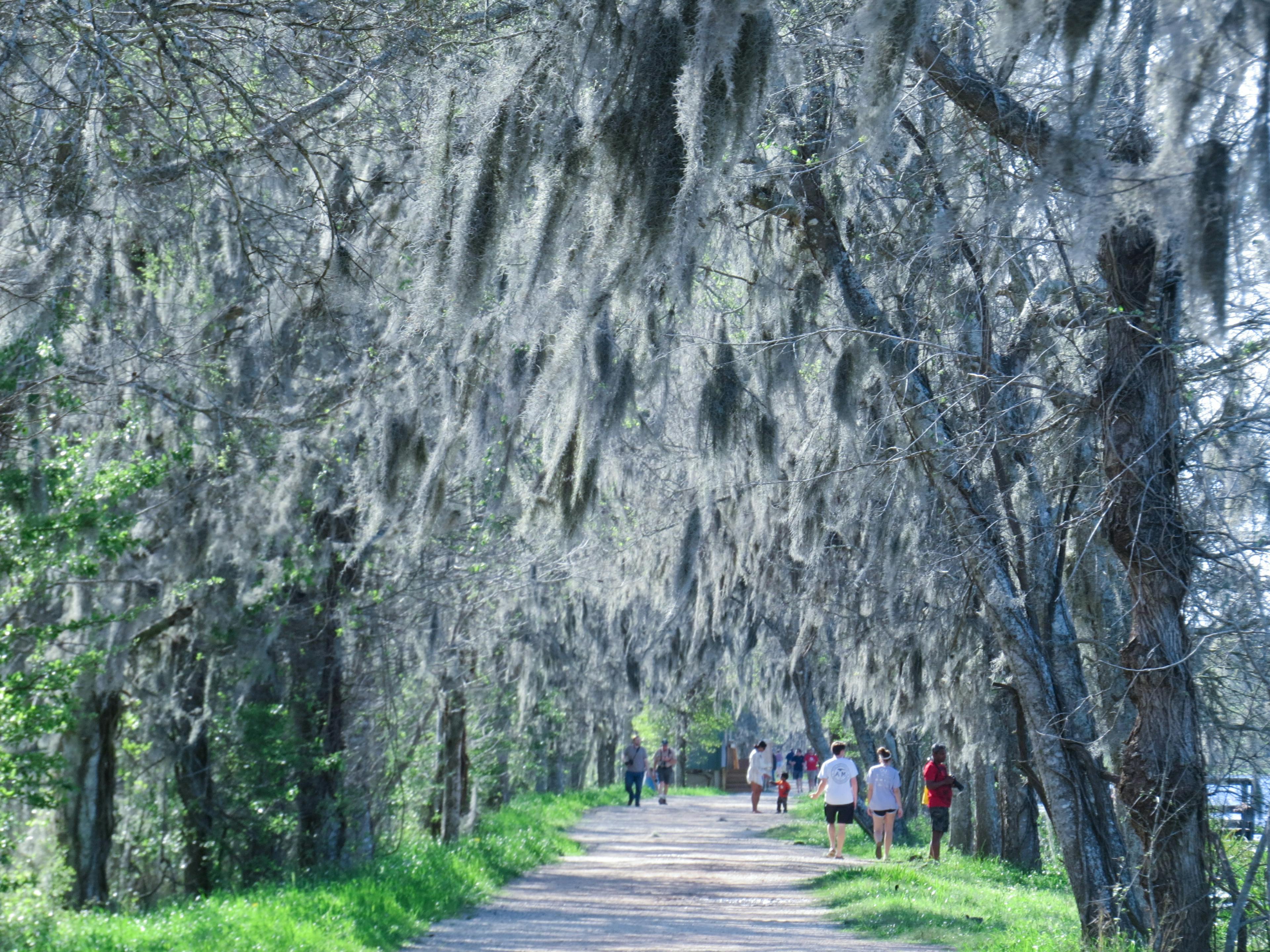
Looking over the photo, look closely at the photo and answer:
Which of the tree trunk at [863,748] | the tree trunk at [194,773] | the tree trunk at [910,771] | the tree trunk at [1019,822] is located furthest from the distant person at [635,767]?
the tree trunk at [194,773]

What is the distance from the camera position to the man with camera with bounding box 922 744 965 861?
16281 mm

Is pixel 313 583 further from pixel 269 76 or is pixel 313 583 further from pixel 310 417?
pixel 269 76

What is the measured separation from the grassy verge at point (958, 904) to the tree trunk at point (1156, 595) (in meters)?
0.98

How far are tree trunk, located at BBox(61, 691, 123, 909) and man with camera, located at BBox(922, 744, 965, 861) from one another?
30.5ft

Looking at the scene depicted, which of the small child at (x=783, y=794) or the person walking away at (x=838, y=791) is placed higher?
the person walking away at (x=838, y=791)

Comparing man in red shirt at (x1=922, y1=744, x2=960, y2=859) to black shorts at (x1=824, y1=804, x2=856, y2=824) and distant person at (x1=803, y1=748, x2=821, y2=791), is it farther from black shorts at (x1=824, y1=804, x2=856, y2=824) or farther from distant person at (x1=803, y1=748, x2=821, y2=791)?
distant person at (x1=803, y1=748, x2=821, y2=791)

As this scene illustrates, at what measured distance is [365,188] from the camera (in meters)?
9.12

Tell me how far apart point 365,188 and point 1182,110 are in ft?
20.0

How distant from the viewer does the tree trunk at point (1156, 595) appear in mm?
6961

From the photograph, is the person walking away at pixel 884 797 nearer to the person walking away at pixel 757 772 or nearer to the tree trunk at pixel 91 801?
the tree trunk at pixel 91 801

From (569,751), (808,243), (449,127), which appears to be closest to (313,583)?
(808,243)

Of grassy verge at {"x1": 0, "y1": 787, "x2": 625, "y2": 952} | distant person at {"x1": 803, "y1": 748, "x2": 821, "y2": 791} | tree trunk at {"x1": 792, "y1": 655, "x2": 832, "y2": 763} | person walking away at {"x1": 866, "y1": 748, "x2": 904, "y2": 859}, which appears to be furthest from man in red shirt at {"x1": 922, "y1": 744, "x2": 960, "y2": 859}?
distant person at {"x1": 803, "y1": 748, "x2": 821, "y2": 791}

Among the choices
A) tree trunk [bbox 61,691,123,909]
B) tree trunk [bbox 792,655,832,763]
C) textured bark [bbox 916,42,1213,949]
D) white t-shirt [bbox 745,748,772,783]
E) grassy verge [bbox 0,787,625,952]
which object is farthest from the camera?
white t-shirt [bbox 745,748,772,783]

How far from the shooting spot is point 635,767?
32.2m
